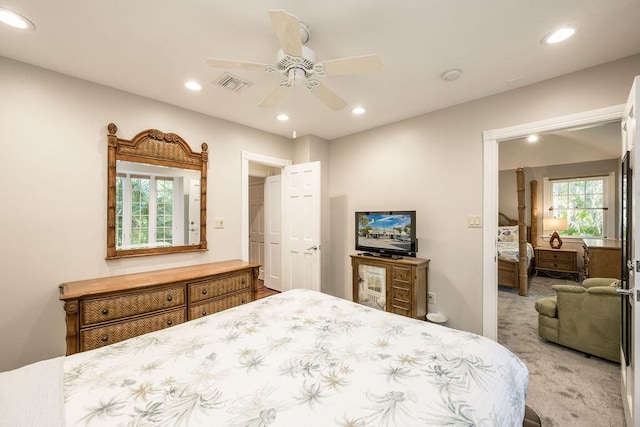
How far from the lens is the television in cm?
312

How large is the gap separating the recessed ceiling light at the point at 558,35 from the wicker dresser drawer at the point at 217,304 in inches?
132

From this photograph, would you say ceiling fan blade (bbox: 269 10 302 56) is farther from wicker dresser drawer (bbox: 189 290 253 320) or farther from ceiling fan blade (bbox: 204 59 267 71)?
wicker dresser drawer (bbox: 189 290 253 320)

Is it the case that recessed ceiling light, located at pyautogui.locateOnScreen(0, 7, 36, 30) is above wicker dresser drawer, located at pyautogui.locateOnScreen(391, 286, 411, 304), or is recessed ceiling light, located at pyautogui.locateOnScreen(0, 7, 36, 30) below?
above

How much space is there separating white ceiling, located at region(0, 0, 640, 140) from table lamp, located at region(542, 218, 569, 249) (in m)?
4.56

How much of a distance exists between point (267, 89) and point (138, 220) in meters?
1.83

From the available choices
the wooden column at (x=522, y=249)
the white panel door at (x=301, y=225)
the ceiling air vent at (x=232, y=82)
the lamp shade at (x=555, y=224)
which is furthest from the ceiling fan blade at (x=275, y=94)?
the lamp shade at (x=555, y=224)

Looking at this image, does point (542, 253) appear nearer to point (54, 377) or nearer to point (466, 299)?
point (466, 299)

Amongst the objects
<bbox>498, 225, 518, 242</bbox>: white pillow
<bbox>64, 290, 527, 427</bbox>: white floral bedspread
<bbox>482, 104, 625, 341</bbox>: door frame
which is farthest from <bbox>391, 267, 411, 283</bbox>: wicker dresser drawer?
<bbox>498, 225, 518, 242</bbox>: white pillow

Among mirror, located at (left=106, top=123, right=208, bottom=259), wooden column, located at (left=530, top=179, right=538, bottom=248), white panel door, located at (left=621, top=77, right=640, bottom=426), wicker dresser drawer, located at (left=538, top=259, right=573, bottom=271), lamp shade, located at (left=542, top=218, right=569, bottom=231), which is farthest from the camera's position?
wooden column, located at (left=530, top=179, right=538, bottom=248)

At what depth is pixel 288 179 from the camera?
3.90 meters

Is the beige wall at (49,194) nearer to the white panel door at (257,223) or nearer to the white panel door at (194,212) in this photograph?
the white panel door at (194,212)

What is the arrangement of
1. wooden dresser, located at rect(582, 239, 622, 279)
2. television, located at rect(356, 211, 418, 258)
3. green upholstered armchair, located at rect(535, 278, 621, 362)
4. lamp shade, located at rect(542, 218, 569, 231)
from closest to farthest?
green upholstered armchair, located at rect(535, 278, 621, 362), television, located at rect(356, 211, 418, 258), wooden dresser, located at rect(582, 239, 622, 279), lamp shade, located at rect(542, 218, 569, 231)

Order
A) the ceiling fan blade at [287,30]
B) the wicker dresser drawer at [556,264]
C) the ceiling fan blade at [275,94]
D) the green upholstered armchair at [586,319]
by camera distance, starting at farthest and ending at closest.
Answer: the wicker dresser drawer at [556,264] < the green upholstered armchair at [586,319] < the ceiling fan blade at [275,94] < the ceiling fan blade at [287,30]

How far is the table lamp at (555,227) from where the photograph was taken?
18.0 feet
